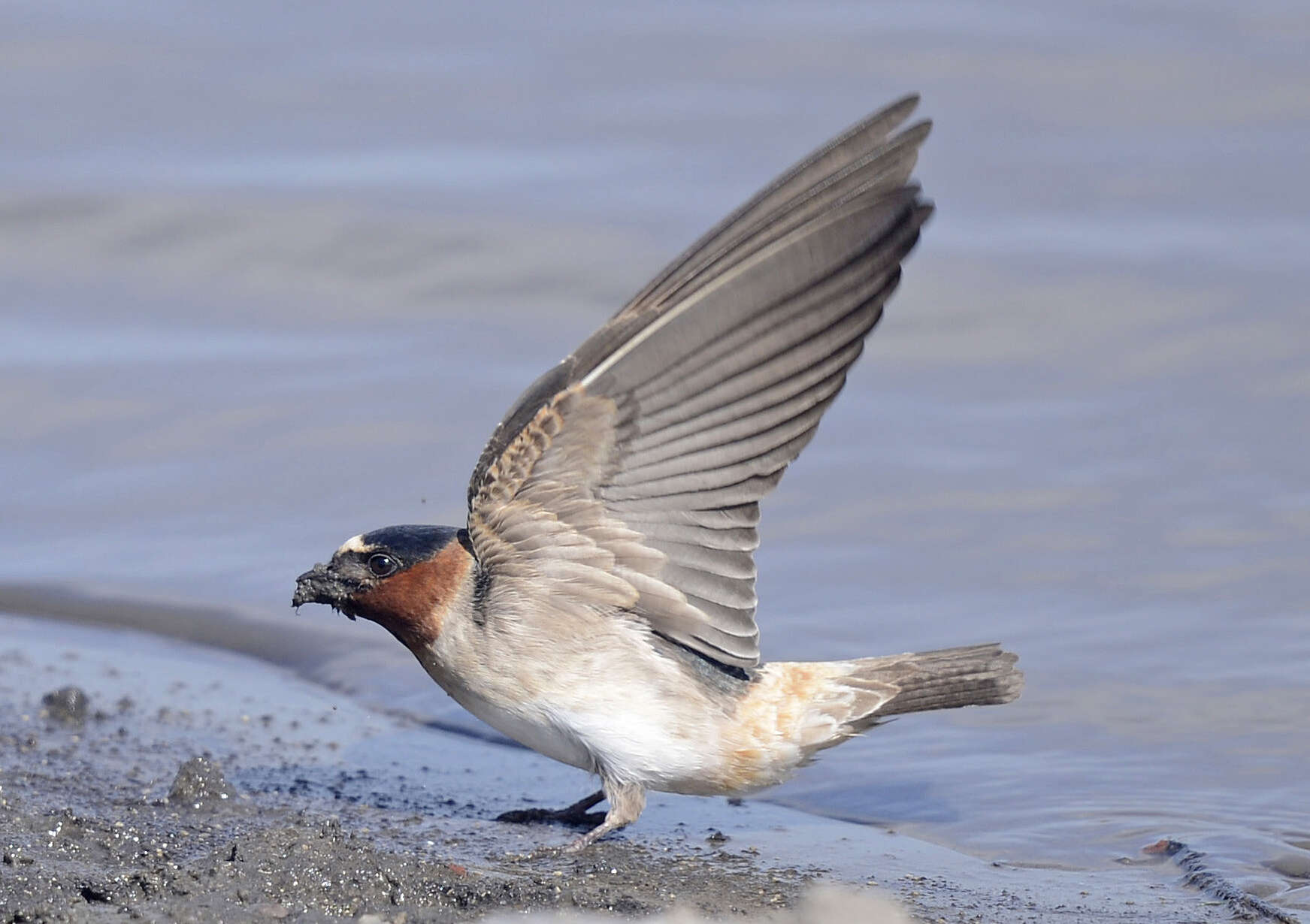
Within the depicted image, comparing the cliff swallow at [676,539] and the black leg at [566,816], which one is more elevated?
the cliff swallow at [676,539]

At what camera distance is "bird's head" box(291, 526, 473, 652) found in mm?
5629

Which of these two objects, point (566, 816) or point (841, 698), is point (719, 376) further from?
point (566, 816)

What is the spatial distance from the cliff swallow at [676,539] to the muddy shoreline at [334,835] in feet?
0.98

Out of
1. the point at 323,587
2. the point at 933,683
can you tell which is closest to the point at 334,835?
the point at 323,587

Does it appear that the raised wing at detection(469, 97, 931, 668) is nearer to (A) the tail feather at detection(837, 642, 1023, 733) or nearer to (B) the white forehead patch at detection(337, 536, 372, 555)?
(B) the white forehead patch at detection(337, 536, 372, 555)

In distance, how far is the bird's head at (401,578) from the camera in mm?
5629

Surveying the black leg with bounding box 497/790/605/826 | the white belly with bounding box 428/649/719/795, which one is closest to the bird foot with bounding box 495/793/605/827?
the black leg with bounding box 497/790/605/826

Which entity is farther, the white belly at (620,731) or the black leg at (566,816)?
the black leg at (566,816)

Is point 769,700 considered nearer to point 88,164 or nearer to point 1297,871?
point 1297,871

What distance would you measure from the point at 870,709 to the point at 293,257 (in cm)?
601

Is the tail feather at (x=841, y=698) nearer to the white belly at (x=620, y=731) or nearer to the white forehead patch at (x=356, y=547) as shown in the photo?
the white belly at (x=620, y=731)

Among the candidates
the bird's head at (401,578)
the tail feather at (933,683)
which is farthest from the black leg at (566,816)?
the tail feather at (933,683)

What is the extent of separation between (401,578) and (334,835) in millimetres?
1113

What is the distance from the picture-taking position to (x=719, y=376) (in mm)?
5098
